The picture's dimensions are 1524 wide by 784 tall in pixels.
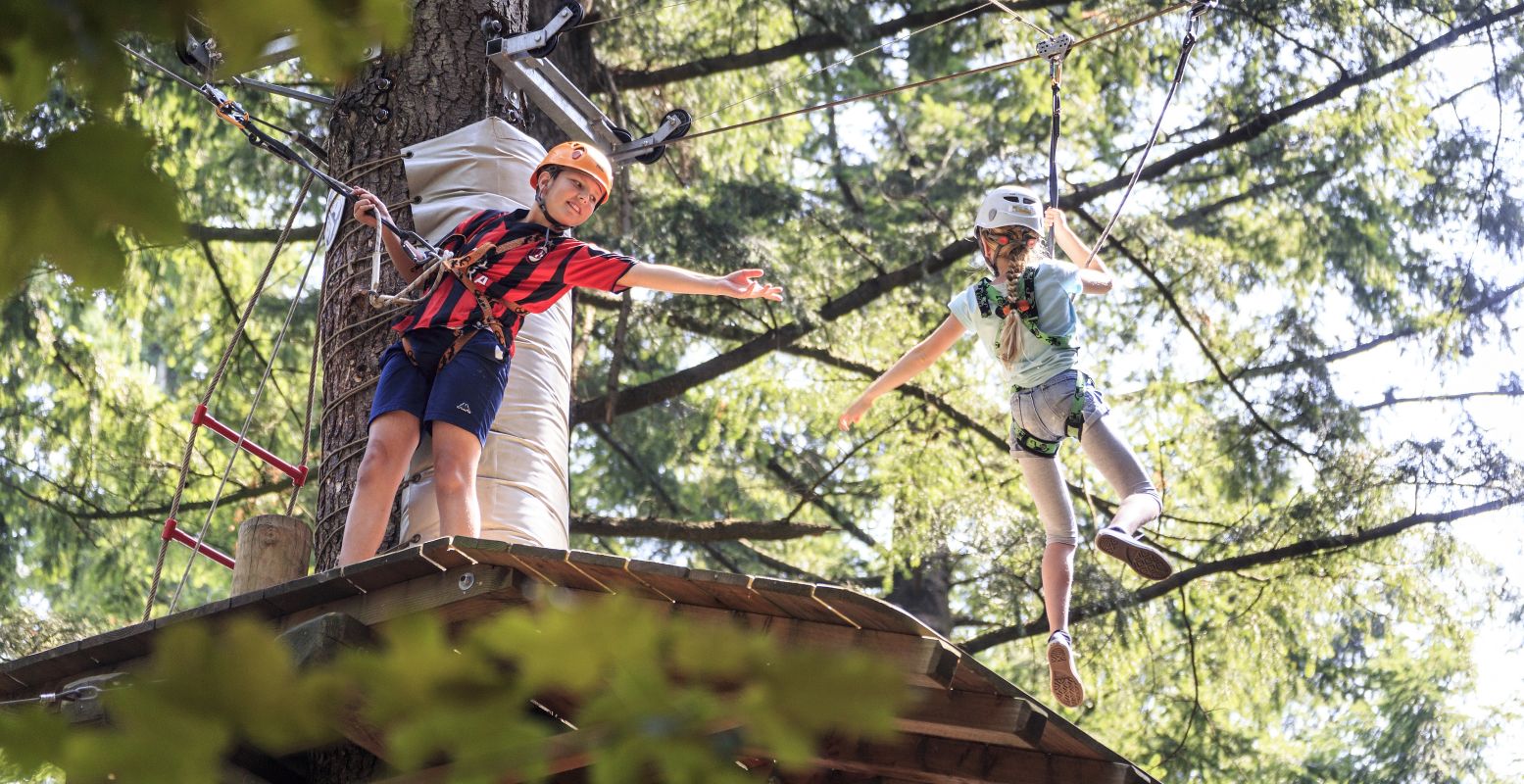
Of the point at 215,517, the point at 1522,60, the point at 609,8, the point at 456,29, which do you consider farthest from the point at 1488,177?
the point at 215,517

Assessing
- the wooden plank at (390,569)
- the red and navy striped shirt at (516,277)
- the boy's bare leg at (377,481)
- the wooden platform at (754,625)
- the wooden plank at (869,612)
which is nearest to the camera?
the wooden plank at (869,612)

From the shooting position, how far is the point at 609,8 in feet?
34.2

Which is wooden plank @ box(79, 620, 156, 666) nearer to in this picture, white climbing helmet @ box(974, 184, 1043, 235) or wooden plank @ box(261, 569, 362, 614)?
wooden plank @ box(261, 569, 362, 614)

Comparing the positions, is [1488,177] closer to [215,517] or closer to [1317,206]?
[1317,206]

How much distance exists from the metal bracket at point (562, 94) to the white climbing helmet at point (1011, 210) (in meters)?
1.64

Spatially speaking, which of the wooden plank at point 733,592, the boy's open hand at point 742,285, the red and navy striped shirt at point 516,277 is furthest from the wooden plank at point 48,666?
the boy's open hand at point 742,285

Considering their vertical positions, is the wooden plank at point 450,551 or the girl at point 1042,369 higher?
the girl at point 1042,369

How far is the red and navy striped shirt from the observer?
16.8 ft

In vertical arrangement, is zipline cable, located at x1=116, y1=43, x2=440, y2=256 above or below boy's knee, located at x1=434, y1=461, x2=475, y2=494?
above

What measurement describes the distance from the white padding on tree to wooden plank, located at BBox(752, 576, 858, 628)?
1644mm

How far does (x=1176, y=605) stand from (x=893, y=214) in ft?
12.5

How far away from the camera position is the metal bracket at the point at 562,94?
238 inches

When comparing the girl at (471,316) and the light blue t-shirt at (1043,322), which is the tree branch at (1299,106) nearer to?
the light blue t-shirt at (1043,322)

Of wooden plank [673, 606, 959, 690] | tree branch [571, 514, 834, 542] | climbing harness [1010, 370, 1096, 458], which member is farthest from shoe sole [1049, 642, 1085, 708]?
tree branch [571, 514, 834, 542]
